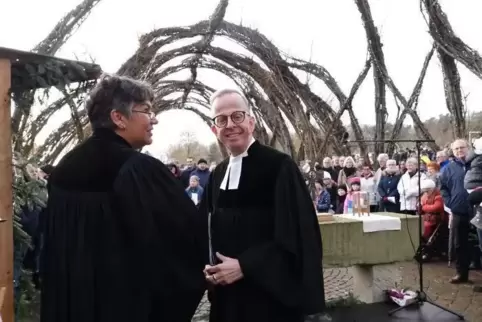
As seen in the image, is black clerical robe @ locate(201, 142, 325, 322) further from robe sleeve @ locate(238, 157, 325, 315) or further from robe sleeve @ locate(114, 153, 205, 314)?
robe sleeve @ locate(114, 153, 205, 314)

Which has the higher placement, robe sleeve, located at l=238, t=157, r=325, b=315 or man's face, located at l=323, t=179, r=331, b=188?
man's face, located at l=323, t=179, r=331, b=188

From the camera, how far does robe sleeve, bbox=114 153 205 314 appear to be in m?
2.30

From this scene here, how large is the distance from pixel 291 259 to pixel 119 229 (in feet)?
2.60

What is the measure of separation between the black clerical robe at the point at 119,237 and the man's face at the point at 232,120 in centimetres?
41

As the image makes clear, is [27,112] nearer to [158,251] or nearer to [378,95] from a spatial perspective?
[158,251]

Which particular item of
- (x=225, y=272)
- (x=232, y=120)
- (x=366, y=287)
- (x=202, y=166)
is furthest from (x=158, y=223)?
(x=202, y=166)

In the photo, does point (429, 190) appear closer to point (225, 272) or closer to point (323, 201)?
point (323, 201)

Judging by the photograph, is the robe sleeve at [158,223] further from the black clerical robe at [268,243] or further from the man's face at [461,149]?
the man's face at [461,149]

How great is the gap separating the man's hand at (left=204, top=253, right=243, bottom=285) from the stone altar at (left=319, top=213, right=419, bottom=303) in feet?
10.3

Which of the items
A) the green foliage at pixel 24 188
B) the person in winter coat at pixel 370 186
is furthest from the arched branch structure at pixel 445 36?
the green foliage at pixel 24 188

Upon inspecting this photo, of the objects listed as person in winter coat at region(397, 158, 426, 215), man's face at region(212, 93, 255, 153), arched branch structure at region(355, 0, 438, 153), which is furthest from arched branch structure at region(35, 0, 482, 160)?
man's face at region(212, 93, 255, 153)

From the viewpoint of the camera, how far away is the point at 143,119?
2473 millimetres

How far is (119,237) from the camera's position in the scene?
92.0 inches

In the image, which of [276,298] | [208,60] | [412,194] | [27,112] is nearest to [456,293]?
[412,194]
